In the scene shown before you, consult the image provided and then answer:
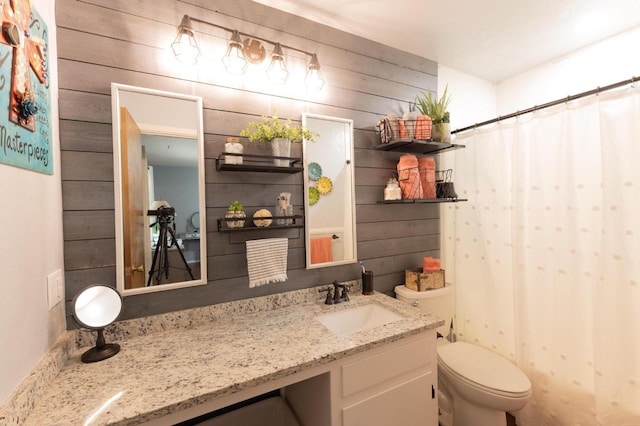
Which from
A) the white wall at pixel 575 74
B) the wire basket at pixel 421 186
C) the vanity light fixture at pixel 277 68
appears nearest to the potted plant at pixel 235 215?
the vanity light fixture at pixel 277 68

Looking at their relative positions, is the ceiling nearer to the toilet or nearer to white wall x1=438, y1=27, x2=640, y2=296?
white wall x1=438, y1=27, x2=640, y2=296

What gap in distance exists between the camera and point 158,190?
1255 mm

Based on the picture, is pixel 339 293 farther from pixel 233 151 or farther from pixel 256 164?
pixel 233 151

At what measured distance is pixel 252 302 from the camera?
4.74ft

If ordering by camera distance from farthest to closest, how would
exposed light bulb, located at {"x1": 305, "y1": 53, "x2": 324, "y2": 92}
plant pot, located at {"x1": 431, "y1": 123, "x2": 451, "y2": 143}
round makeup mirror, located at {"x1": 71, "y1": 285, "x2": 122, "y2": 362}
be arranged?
plant pot, located at {"x1": 431, "y1": 123, "x2": 451, "y2": 143} → exposed light bulb, located at {"x1": 305, "y1": 53, "x2": 324, "y2": 92} → round makeup mirror, located at {"x1": 71, "y1": 285, "x2": 122, "y2": 362}

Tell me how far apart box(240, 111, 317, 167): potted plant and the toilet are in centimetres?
122

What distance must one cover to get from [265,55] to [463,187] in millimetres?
1652

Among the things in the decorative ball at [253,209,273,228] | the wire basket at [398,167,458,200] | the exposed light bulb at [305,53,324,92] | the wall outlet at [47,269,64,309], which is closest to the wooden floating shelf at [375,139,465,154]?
the wire basket at [398,167,458,200]

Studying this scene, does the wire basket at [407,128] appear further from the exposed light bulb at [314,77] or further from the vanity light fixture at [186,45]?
the vanity light fixture at [186,45]

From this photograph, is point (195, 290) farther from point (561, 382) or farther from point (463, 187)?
point (561, 382)

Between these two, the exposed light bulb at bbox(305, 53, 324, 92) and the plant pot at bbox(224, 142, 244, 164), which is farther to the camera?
the exposed light bulb at bbox(305, 53, 324, 92)

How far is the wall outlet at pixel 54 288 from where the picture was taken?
97cm

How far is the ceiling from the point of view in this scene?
5.05 ft

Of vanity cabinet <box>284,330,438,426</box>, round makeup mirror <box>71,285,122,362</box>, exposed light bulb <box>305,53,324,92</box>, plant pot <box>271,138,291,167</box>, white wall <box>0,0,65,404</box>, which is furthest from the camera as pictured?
exposed light bulb <box>305,53,324,92</box>
